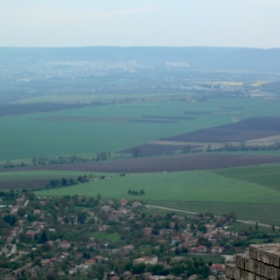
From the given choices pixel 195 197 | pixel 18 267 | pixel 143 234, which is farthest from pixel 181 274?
pixel 195 197

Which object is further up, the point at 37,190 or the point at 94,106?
the point at 94,106

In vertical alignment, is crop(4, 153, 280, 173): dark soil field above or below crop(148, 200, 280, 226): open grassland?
above

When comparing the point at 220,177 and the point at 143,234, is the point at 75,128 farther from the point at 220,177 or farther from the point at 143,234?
the point at 143,234

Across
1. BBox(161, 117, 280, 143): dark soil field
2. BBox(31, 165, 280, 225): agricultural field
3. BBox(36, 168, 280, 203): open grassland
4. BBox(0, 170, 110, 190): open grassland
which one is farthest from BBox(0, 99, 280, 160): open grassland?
BBox(31, 165, 280, 225): agricultural field


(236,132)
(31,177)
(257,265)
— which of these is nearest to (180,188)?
(31,177)

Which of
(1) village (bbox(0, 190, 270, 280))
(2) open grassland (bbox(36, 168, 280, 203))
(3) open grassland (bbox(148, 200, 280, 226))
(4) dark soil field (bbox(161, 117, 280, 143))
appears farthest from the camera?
(4) dark soil field (bbox(161, 117, 280, 143))

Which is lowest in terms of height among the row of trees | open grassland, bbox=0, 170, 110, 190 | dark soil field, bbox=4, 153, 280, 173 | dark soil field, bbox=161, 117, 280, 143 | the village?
the village

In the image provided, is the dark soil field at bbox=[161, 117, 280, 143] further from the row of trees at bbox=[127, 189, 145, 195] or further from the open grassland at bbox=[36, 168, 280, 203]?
the row of trees at bbox=[127, 189, 145, 195]
